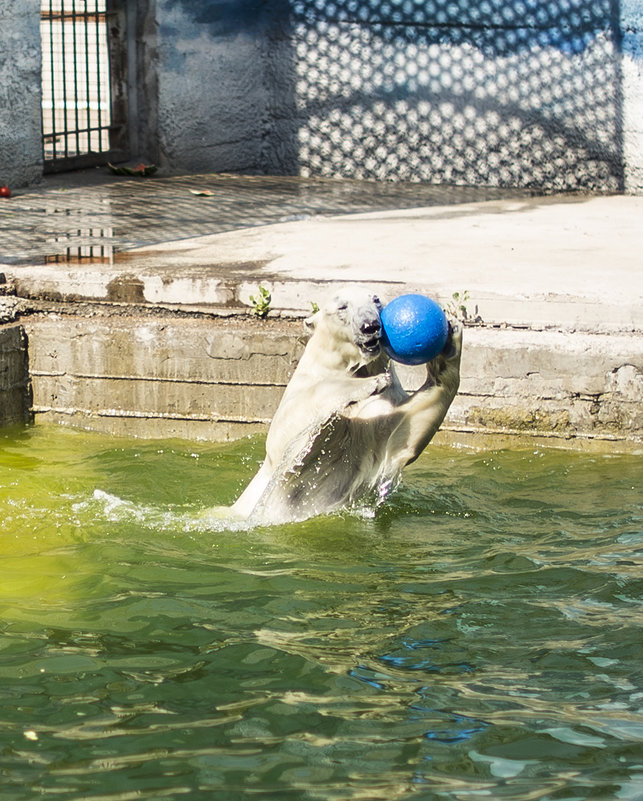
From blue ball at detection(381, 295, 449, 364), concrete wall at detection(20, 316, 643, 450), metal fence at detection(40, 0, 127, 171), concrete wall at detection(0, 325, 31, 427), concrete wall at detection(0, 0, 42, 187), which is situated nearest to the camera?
blue ball at detection(381, 295, 449, 364)

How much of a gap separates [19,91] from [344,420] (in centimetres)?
681

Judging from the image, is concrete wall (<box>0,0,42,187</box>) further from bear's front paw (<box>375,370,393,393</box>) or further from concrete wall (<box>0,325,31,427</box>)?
bear's front paw (<box>375,370,393,393</box>)

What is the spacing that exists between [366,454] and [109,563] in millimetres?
1142

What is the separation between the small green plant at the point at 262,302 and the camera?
663 centimetres

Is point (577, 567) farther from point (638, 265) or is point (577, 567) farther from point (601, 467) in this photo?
point (638, 265)

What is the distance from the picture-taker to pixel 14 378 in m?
6.91

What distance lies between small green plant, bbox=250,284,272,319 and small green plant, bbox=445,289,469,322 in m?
1.01

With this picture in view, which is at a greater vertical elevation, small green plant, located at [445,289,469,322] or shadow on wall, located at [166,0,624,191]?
shadow on wall, located at [166,0,624,191]

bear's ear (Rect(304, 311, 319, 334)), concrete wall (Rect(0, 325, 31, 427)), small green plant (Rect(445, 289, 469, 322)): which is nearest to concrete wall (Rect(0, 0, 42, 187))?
concrete wall (Rect(0, 325, 31, 427))

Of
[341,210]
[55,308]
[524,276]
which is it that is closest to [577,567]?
[524,276]

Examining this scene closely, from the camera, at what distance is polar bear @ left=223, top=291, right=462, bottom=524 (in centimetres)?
457

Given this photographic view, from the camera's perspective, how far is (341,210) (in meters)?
9.54

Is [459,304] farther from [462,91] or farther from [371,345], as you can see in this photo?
[462,91]

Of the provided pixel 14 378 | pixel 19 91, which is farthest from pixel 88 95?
pixel 14 378
